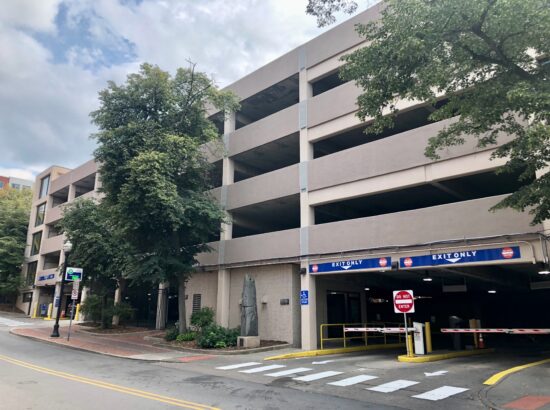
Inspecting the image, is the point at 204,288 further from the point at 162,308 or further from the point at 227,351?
the point at 227,351

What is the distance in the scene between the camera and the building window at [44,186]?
168 ft

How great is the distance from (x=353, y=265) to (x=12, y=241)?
4558cm

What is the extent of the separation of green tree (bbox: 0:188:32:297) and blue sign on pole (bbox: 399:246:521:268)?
4604cm

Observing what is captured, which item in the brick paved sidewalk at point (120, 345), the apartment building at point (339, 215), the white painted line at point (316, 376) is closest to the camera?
the white painted line at point (316, 376)

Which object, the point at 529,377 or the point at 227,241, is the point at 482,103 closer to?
the point at 529,377

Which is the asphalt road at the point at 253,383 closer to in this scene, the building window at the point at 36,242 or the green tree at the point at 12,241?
the building window at the point at 36,242

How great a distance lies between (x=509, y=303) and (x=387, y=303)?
8.70 meters

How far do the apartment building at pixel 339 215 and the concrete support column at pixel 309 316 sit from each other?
0.05 metres

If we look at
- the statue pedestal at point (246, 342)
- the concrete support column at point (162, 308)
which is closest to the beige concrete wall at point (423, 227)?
the statue pedestal at point (246, 342)

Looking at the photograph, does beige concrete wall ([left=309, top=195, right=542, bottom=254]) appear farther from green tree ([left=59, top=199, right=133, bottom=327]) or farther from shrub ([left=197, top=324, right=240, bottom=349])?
green tree ([left=59, top=199, right=133, bottom=327])

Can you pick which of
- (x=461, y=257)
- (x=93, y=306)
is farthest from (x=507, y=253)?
(x=93, y=306)

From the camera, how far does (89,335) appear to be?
26625 millimetres

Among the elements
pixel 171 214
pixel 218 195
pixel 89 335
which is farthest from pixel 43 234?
pixel 171 214

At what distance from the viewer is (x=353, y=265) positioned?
→ 18.7m
